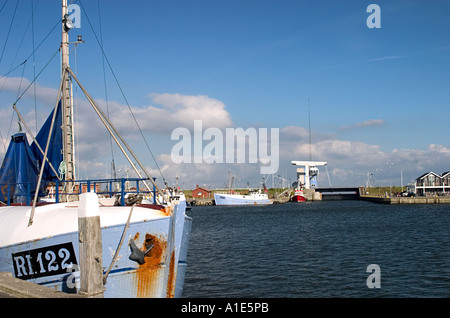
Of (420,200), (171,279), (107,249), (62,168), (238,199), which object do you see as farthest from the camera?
(238,199)

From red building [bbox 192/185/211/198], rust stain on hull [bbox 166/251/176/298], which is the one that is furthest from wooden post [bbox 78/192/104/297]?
red building [bbox 192/185/211/198]

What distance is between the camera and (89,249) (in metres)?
10.6

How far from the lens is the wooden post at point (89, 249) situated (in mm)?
10539

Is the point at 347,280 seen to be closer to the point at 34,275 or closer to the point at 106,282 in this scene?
the point at 106,282

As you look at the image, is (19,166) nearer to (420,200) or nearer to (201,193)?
(420,200)

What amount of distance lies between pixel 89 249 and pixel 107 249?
2.13 metres

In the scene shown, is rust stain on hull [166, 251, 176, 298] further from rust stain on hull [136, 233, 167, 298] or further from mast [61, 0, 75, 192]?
mast [61, 0, 75, 192]

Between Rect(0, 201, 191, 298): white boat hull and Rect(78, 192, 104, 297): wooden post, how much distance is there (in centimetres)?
189

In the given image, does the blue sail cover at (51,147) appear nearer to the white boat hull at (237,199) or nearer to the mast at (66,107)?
the mast at (66,107)

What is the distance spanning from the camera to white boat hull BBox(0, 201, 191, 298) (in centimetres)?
1256

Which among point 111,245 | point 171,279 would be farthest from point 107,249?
point 171,279

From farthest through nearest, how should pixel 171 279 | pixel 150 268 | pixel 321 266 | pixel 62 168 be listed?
pixel 321 266
pixel 62 168
pixel 171 279
pixel 150 268

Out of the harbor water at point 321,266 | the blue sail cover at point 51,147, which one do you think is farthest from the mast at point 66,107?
the harbor water at point 321,266
